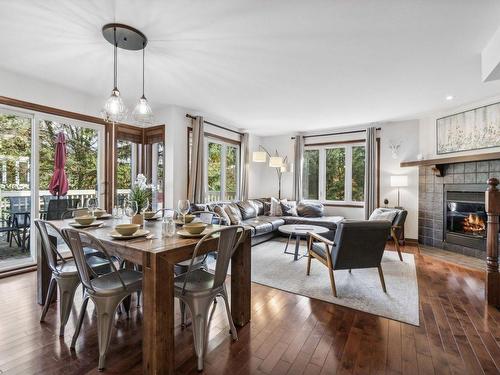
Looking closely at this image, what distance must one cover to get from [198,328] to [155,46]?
8.41 feet

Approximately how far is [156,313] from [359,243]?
2063 millimetres

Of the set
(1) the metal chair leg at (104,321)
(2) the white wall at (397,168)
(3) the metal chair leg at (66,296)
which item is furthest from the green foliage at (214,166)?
(1) the metal chair leg at (104,321)

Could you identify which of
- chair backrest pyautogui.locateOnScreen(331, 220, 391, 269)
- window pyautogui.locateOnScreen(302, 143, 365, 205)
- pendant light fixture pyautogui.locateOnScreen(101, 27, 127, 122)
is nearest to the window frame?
window pyautogui.locateOnScreen(302, 143, 365, 205)

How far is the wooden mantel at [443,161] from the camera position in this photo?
389cm

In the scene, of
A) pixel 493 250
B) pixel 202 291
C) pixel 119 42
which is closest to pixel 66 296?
pixel 202 291

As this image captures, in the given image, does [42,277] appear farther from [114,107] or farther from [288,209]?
[288,209]

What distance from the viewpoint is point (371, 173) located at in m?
5.69

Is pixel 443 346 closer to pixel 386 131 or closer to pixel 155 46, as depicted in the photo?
pixel 155 46

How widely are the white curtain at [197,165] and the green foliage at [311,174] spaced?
2.97 metres

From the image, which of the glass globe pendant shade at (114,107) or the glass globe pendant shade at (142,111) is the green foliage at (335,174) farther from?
the glass globe pendant shade at (114,107)

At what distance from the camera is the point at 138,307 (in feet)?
8.14

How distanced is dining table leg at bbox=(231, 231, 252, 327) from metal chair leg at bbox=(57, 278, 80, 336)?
125 centimetres

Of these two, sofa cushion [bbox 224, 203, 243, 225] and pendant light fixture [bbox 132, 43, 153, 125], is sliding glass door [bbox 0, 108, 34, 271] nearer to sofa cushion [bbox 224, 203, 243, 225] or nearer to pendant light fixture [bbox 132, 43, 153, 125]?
pendant light fixture [bbox 132, 43, 153, 125]

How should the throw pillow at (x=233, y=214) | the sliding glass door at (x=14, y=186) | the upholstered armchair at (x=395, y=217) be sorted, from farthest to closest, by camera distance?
the throw pillow at (x=233, y=214) < the upholstered armchair at (x=395, y=217) < the sliding glass door at (x=14, y=186)
